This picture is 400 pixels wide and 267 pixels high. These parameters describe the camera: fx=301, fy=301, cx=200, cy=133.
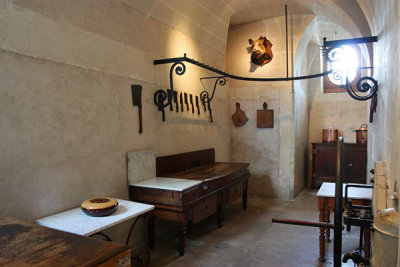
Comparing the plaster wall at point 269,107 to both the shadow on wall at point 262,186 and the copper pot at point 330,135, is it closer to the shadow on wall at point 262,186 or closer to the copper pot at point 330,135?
the shadow on wall at point 262,186

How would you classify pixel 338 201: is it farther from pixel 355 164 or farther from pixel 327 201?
pixel 355 164

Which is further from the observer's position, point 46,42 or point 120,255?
point 46,42

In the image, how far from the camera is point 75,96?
99.3 inches

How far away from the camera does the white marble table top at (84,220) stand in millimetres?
1968

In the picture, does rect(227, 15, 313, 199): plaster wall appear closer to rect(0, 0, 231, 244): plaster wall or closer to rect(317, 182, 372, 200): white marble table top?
rect(0, 0, 231, 244): plaster wall

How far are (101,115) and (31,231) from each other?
1.29 metres

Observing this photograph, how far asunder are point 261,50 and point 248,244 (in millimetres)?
3269

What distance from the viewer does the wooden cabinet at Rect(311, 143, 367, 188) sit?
19.4ft

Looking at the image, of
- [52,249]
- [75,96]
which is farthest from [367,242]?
[75,96]

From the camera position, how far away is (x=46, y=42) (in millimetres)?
2270

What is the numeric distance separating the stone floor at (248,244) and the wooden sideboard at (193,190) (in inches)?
7.1

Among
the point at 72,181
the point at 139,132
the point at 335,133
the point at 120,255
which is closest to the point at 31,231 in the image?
the point at 120,255

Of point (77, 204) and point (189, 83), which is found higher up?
point (189, 83)

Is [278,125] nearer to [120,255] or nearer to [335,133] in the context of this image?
[335,133]
